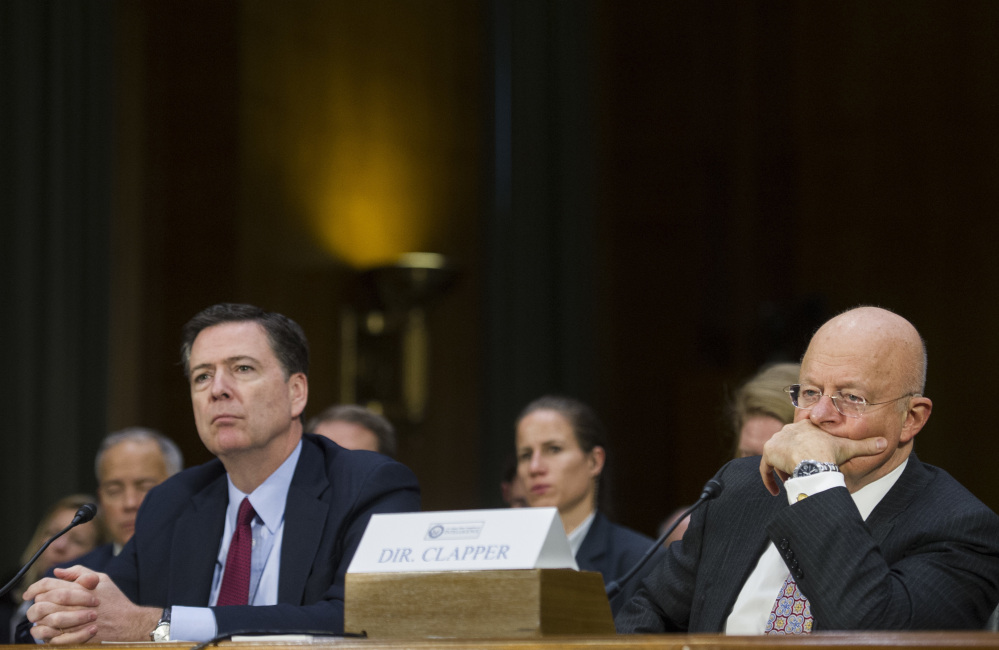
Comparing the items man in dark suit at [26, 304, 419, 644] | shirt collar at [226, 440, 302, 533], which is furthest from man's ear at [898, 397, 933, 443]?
shirt collar at [226, 440, 302, 533]

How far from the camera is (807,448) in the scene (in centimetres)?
203

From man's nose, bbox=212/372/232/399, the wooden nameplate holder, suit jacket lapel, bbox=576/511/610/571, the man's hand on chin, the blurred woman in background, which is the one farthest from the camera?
the blurred woman in background

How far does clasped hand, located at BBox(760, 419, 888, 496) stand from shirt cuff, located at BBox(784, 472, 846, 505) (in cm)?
4

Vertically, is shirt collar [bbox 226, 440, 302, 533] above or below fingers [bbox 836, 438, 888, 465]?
below

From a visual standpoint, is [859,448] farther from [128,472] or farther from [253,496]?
[128,472]

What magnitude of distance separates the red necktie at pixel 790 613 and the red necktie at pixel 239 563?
109 cm

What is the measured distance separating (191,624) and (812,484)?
1076mm

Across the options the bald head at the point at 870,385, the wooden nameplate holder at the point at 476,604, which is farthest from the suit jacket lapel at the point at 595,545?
the wooden nameplate holder at the point at 476,604

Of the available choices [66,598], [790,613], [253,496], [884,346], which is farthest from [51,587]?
[884,346]

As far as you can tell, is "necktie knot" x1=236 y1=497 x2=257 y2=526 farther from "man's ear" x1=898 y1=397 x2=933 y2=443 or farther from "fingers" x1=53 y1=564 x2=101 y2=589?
"man's ear" x1=898 y1=397 x2=933 y2=443

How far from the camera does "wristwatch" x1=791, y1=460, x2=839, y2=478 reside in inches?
78.5

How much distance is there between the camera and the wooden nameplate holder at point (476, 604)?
170 cm

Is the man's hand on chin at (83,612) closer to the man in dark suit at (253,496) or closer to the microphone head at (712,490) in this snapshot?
the man in dark suit at (253,496)

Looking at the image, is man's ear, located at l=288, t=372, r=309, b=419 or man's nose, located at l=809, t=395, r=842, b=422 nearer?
man's nose, located at l=809, t=395, r=842, b=422
